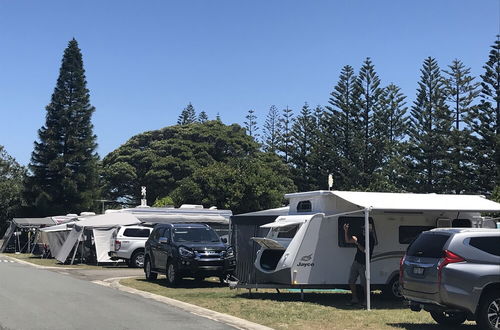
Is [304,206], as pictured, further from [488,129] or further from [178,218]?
[488,129]

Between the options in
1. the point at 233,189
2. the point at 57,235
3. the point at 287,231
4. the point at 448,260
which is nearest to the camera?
the point at 448,260

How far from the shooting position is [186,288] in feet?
54.8

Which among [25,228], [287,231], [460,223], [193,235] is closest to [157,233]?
[193,235]

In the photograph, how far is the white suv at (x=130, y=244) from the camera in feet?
80.7

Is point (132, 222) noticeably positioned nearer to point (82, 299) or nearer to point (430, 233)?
point (82, 299)

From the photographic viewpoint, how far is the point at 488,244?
959 centimetres

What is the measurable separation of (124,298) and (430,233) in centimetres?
749

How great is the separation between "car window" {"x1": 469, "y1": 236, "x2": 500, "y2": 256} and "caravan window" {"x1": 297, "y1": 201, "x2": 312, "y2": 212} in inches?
206

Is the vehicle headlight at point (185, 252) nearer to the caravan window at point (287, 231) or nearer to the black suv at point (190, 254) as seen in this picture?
Result: the black suv at point (190, 254)

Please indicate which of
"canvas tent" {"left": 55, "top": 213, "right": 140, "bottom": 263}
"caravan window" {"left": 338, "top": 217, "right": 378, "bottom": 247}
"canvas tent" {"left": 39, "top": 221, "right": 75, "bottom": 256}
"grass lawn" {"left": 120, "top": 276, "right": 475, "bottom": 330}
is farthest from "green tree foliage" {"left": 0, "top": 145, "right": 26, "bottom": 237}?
"caravan window" {"left": 338, "top": 217, "right": 378, "bottom": 247}

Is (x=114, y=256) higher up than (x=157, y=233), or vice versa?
(x=157, y=233)

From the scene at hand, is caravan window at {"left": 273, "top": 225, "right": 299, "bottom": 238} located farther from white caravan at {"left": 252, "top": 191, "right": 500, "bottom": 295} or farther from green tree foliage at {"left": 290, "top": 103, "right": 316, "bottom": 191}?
green tree foliage at {"left": 290, "top": 103, "right": 316, "bottom": 191}

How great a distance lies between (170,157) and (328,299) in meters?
46.2

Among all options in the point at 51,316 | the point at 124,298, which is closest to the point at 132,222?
the point at 124,298
